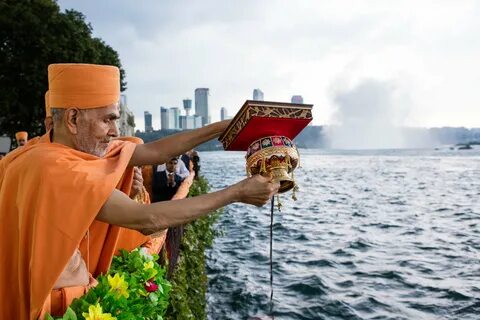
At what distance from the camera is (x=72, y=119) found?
2.94m

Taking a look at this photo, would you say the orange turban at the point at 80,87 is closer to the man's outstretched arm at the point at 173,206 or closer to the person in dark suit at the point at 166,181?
the man's outstretched arm at the point at 173,206

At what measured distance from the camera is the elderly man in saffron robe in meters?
2.62

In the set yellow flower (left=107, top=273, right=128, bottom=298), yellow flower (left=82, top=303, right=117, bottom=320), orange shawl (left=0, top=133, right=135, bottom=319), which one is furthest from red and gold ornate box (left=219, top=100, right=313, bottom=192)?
yellow flower (left=82, top=303, right=117, bottom=320)

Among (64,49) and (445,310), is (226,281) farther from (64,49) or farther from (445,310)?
(64,49)

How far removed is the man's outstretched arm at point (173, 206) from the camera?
267cm

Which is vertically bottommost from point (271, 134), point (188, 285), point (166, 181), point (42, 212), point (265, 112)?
point (188, 285)

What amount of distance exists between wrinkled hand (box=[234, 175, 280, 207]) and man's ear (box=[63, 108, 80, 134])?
0.95 m

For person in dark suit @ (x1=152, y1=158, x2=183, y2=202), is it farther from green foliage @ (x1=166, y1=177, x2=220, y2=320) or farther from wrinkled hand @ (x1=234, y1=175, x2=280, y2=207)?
wrinkled hand @ (x1=234, y1=175, x2=280, y2=207)

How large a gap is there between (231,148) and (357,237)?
1780 centimetres

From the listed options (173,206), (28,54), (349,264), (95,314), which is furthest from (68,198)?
(28,54)

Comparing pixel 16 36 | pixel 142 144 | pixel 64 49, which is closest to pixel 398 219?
pixel 64 49

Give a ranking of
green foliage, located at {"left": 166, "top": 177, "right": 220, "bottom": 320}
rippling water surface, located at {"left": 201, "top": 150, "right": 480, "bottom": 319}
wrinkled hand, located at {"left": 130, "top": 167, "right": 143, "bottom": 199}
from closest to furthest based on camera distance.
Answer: wrinkled hand, located at {"left": 130, "top": 167, "right": 143, "bottom": 199} < green foliage, located at {"left": 166, "top": 177, "right": 220, "bottom": 320} < rippling water surface, located at {"left": 201, "top": 150, "right": 480, "bottom": 319}

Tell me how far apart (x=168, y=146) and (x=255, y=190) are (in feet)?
3.87

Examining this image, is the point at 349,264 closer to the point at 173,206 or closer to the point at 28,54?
the point at 173,206
